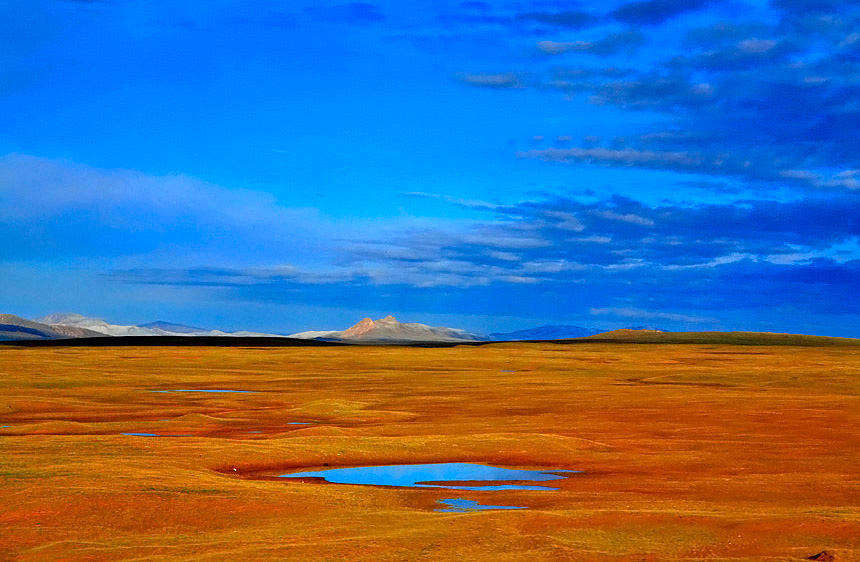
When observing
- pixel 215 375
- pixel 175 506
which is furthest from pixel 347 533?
pixel 215 375

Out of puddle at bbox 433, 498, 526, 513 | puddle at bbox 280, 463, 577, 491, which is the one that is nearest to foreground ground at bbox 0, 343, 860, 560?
puddle at bbox 433, 498, 526, 513

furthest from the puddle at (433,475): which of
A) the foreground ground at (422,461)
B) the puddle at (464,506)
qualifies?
the puddle at (464,506)

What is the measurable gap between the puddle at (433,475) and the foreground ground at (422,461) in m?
1.05

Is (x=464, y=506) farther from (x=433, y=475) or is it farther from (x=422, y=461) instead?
(x=422, y=461)

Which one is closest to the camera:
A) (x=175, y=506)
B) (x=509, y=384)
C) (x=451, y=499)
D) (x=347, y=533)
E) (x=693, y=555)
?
(x=693, y=555)

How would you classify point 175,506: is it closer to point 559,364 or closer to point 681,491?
point 681,491

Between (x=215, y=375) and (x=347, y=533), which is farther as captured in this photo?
(x=215, y=375)

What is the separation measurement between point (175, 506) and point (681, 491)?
47.1ft

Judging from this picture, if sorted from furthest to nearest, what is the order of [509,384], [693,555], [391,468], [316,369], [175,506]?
1. [316,369]
2. [509,384]
3. [391,468]
4. [175,506]
5. [693,555]

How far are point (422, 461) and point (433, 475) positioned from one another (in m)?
2.94

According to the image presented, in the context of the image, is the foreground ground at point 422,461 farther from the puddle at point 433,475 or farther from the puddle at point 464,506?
the puddle at point 433,475

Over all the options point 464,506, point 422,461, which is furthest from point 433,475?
point 464,506

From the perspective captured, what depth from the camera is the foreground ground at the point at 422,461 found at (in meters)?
18.5

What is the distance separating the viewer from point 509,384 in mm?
77312
